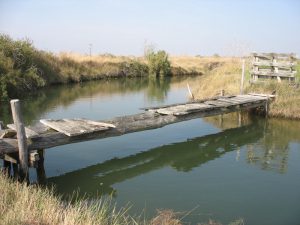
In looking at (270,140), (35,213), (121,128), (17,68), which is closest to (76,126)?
(121,128)

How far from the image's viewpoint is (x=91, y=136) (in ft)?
27.8

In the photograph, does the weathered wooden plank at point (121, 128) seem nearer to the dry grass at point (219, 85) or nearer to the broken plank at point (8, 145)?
the broken plank at point (8, 145)

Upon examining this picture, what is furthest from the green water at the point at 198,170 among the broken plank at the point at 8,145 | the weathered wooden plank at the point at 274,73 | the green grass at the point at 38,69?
the green grass at the point at 38,69

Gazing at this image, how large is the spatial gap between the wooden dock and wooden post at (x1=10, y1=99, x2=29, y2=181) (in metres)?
0.03

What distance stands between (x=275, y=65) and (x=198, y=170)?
29.6ft

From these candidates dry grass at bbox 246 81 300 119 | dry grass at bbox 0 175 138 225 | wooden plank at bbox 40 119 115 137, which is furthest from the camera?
dry grass at bbox 246 81 300 119

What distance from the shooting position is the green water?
7008 millimetres

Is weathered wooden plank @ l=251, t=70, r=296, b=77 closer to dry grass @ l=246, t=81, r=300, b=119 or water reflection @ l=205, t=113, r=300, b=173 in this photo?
dry grass @ l=246, t=81, r=300, b=119

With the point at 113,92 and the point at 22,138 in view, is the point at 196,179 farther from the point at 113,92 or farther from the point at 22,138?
the point at 113,92

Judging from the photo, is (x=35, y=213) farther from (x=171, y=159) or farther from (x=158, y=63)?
(x=158, y=63)

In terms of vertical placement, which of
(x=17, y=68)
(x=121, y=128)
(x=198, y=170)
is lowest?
(x=198, y=170)

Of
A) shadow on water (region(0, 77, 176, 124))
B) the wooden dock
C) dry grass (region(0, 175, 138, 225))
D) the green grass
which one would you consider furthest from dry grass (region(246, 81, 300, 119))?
→ the green grass

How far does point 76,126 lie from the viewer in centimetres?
841

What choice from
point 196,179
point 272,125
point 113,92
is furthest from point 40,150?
point 113,92
